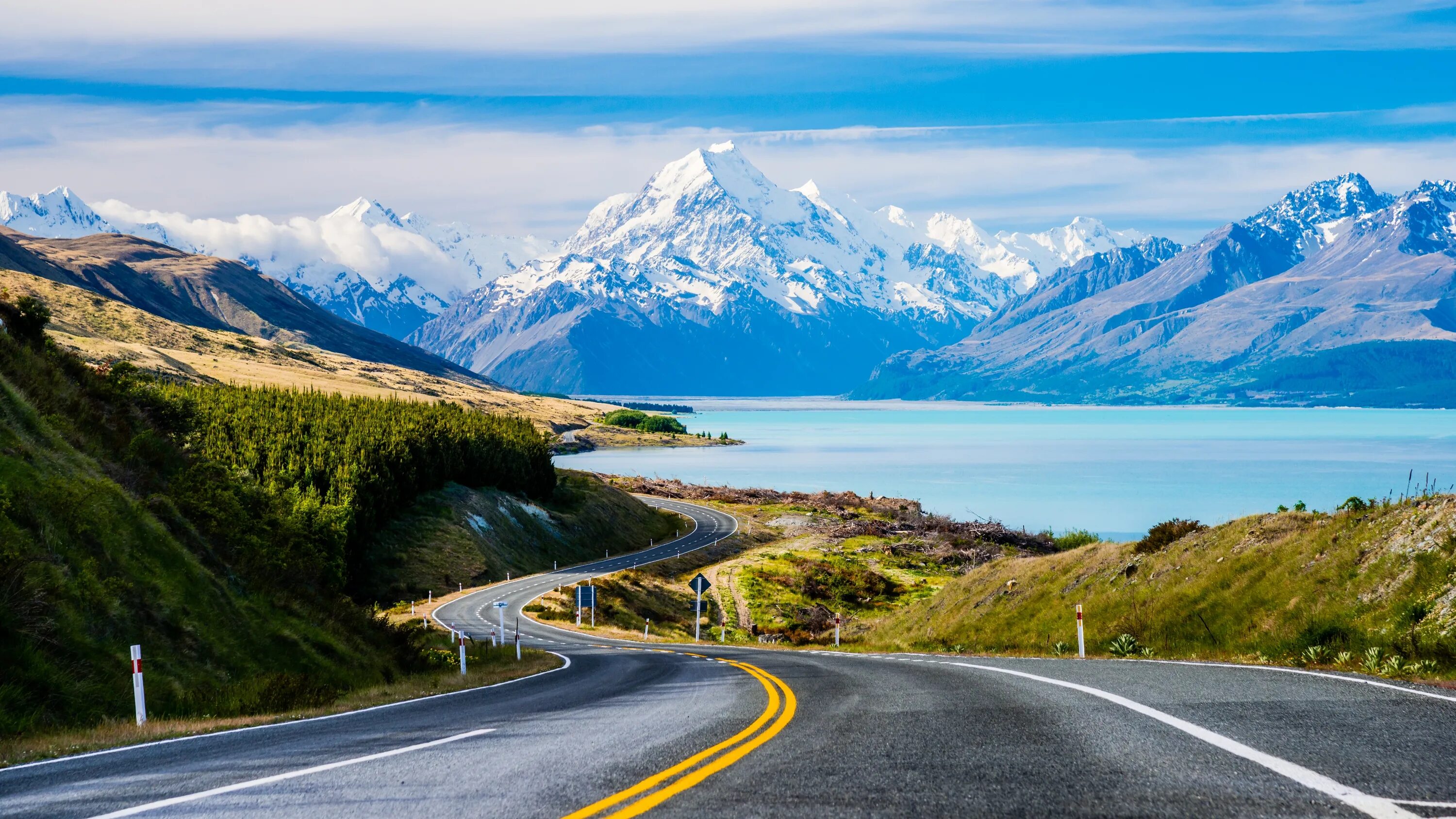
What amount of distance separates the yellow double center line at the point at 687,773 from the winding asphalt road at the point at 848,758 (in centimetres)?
3

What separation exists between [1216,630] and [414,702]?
1598 centimetres

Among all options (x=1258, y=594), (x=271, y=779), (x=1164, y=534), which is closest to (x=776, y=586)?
(x=1164, y=534)

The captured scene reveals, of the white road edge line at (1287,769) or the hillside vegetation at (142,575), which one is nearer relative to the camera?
the white road edge line at (1287,769)

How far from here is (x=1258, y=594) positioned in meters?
20.9

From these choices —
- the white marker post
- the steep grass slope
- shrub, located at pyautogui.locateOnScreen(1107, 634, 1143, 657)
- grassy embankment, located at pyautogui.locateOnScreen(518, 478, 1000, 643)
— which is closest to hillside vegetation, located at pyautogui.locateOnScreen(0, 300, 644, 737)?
the steep grass slope

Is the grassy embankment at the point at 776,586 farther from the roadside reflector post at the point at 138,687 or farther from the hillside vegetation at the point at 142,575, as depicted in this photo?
the roadside reflector post at the point at 138,687

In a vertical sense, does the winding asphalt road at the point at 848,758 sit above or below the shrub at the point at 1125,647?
above

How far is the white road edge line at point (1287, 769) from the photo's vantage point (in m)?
6.52

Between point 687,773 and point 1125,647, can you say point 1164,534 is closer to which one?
point 1125,647

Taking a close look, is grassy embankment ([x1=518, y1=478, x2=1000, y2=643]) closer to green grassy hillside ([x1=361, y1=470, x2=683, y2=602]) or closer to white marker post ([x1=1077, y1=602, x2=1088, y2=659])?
green grassy hillside ([x1=361, y1=470, x2=683, y2=602])

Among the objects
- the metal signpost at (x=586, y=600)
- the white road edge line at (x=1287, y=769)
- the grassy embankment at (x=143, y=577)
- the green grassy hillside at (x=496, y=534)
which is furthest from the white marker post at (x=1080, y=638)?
the green grassy hillside at (x=496, y=534)

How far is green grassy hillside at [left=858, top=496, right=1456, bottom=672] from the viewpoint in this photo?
53.6 feet

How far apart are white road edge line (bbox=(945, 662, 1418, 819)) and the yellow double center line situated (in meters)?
3.83

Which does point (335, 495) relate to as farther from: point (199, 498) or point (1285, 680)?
point (1285, 680)
